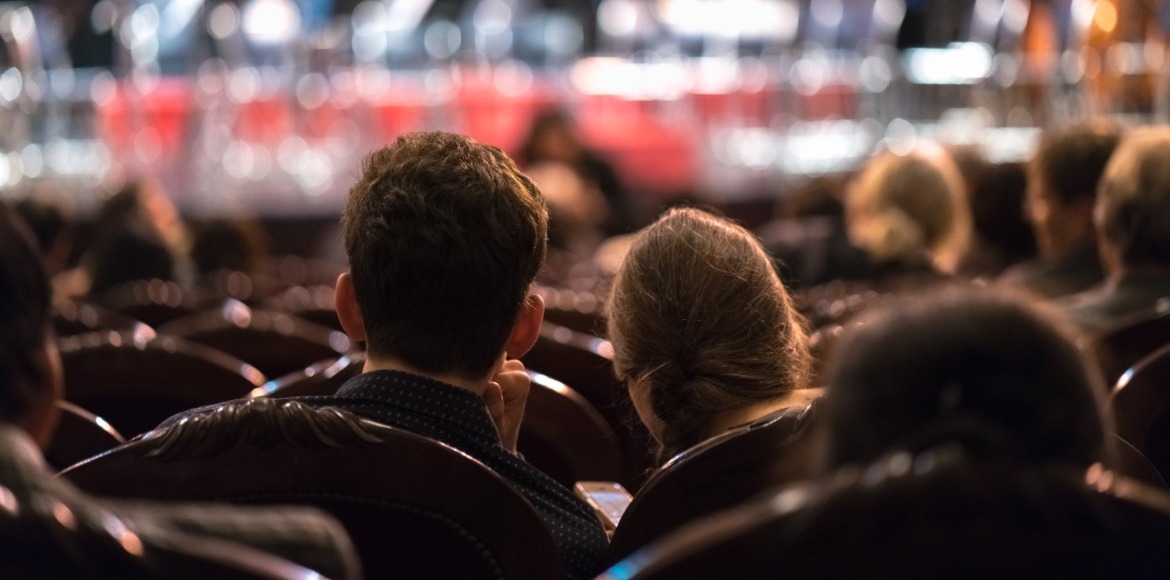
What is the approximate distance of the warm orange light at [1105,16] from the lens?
7.74 metres

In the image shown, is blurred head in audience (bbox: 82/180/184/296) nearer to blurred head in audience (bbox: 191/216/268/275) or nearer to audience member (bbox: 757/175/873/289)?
blurred head in audience (bbox: 191/216/268/275)

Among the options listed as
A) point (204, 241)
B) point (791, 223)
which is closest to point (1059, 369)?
point (791, 223)

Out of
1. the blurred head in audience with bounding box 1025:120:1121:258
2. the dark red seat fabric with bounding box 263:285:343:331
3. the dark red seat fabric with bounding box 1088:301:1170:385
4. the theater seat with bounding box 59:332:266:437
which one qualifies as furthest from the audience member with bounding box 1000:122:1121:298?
the theater seat with bounding box 59:332:266:437

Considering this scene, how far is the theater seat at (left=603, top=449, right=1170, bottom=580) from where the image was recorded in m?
0.77

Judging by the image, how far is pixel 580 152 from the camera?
8.91m

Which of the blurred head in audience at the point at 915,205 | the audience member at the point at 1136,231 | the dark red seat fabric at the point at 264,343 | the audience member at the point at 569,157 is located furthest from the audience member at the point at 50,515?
the audience member at the point at 569,157

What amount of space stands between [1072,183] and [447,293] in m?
2.18

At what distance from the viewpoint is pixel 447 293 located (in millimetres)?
1456

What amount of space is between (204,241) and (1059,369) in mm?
5011

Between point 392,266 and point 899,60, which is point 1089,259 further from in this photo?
point 899,60

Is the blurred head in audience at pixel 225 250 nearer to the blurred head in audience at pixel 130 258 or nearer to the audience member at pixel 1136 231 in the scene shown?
the blurred head in audience at pixel 130 258

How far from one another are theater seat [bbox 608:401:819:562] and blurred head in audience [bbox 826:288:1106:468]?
47 centimetres

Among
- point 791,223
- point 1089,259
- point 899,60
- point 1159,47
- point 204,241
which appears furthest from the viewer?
point 899,60

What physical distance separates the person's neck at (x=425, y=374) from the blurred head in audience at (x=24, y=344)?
0.55 metres
